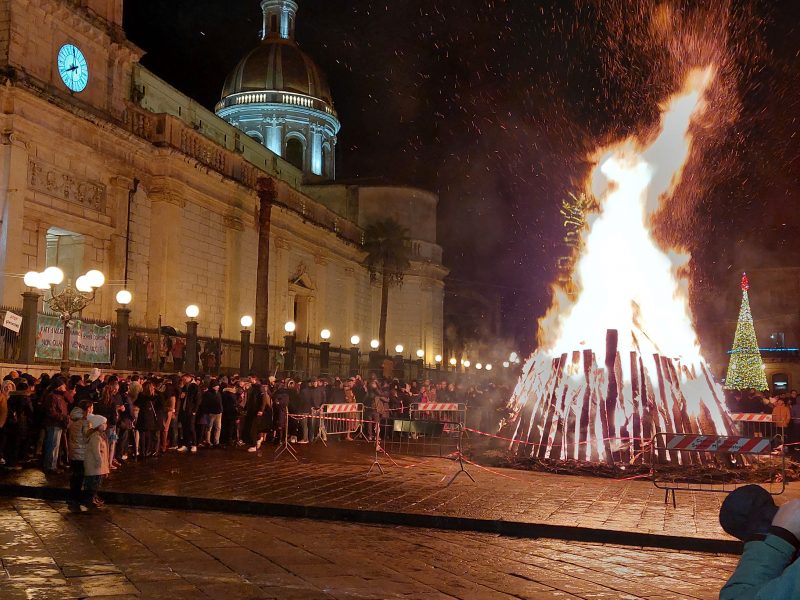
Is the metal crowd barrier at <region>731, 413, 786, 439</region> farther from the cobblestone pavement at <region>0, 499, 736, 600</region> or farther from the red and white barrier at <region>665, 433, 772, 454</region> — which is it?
the cobblestone pavement at <region>0, 499, 736, 600</region>

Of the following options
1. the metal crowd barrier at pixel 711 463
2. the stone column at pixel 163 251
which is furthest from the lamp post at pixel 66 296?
the stone column at pixel 163 251

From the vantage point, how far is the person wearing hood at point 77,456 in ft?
34.9

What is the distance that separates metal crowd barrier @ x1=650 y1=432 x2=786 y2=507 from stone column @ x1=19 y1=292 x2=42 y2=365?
13563 mm

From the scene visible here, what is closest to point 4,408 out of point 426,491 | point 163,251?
point 426,491

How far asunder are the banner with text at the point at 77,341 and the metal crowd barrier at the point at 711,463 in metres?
13.6

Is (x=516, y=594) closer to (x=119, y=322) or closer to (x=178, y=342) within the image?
(x=119, y=322)

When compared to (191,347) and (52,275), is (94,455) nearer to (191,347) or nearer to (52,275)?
(52,275)

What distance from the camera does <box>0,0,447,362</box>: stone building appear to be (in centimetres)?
2392

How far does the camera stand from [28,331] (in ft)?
62.4

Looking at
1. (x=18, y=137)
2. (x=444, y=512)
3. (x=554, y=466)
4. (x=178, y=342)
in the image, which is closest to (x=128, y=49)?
(x=18, y=137)

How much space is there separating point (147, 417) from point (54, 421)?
2498 mm

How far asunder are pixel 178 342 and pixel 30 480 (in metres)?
13.3

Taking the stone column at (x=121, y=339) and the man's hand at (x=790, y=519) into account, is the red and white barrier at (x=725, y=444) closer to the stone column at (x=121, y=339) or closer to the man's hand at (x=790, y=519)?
the man's hand at (x=790, y=519)

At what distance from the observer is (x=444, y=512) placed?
1088 centimetres
